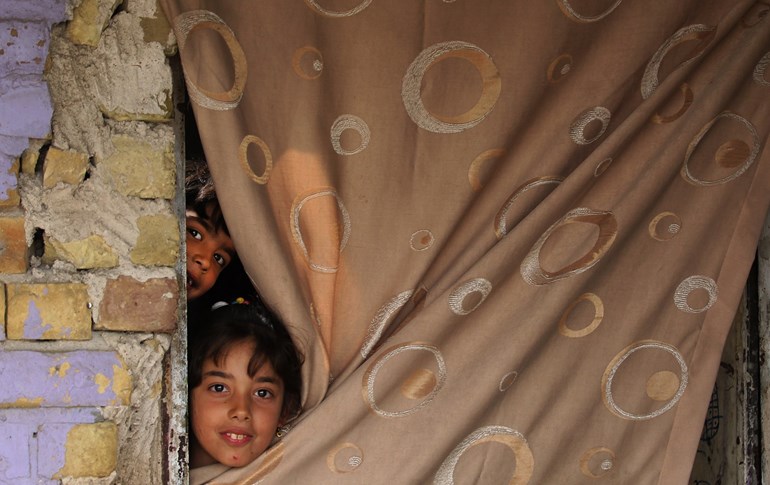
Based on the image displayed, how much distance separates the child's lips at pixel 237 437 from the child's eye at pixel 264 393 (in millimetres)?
94

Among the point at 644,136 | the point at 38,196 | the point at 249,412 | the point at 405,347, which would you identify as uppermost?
the point at 644,136

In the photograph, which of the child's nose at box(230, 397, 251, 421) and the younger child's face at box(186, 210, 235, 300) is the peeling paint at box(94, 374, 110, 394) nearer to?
the child's nose at box(230, 397, 251, 421)

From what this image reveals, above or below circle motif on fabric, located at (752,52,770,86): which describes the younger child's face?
below

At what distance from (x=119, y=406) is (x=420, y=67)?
829 millimetres

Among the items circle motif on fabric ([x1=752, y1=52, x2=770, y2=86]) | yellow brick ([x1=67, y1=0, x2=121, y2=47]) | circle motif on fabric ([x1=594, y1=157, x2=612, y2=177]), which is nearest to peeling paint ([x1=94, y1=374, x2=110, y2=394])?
yellow brick ([x1=67, y1=0, x2=121, y2=47])

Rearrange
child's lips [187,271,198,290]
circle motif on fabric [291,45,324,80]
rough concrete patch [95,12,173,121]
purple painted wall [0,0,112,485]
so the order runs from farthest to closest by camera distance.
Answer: child's lips [187,271,198,290] < circle motif on fabric [291,45,324,80] < rough concrete patch [95,12,173,121] < purple painted wall [0,0,112,485]

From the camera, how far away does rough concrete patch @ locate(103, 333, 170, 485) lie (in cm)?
170

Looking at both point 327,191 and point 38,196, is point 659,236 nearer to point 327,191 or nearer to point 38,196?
point 327,191

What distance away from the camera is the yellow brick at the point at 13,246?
65.3 inches

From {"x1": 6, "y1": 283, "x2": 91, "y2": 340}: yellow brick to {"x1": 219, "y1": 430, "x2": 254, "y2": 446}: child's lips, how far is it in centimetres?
33

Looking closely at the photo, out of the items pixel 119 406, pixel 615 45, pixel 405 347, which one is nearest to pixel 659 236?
pixel 615 45

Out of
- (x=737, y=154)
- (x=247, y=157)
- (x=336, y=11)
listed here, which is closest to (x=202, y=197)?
(x=247, y=157)

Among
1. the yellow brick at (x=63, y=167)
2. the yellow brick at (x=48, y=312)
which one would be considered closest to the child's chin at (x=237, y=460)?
the yellow brick at (x=48, y=312)

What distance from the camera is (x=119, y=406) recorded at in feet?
5.52
